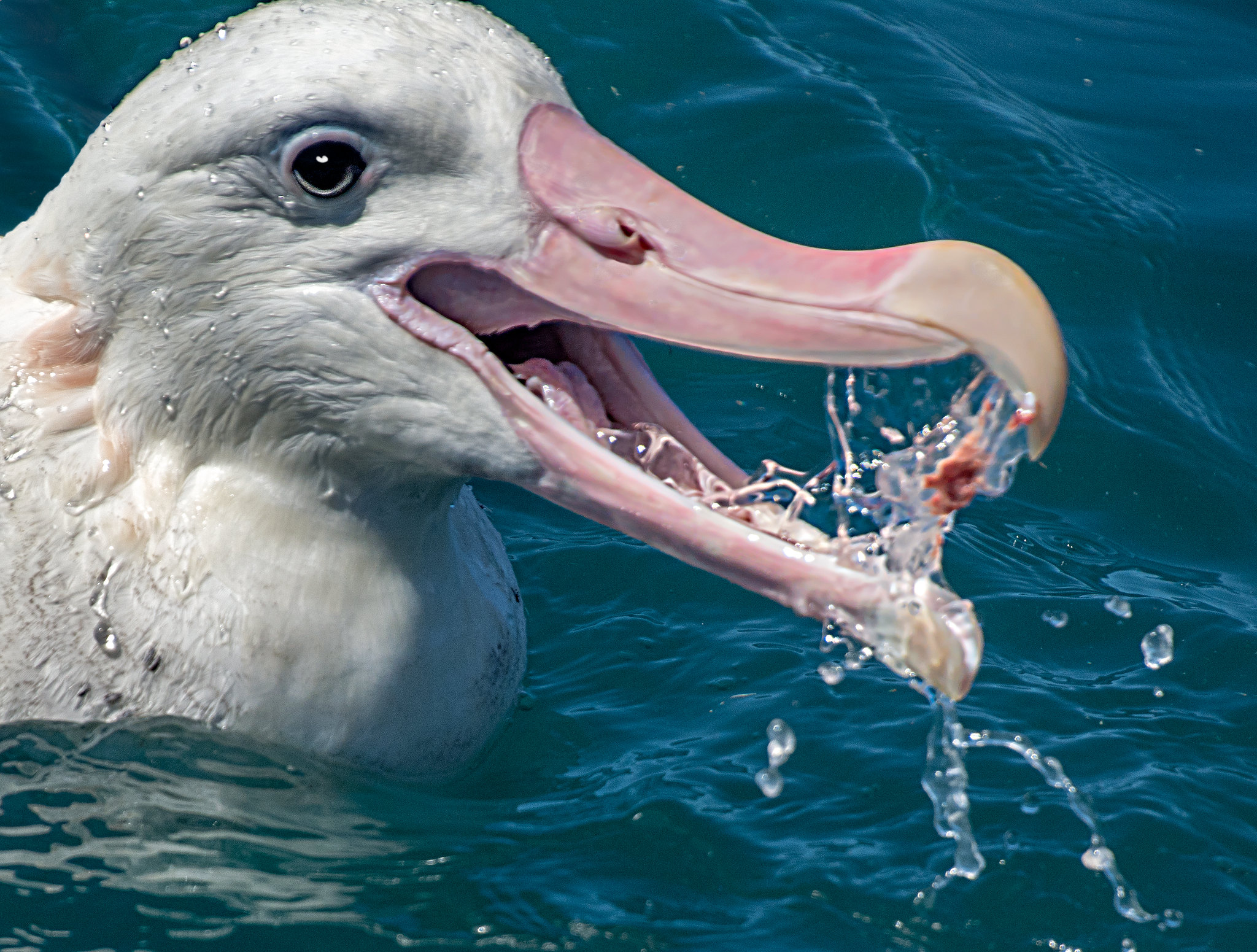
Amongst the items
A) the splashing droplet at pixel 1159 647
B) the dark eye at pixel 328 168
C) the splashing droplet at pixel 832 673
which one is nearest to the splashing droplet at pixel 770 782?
the splashing droplet at pixel 832 673

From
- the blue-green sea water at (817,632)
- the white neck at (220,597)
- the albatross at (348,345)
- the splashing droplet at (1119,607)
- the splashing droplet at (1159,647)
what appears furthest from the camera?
the splashing droplet at (1159,647)

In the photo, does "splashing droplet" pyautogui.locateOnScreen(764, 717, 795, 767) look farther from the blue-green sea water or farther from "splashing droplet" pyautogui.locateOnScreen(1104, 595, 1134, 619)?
"splashing droplet" pyautogui.locateOnScreen(1104, 595, 1134, 619)

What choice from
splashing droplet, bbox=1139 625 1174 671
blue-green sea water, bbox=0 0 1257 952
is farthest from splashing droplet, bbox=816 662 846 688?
splashing droplet, bbox=1139 625 1174 671

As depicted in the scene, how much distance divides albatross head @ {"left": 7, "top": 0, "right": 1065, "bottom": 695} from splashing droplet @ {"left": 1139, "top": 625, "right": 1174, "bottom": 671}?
2.01 metres

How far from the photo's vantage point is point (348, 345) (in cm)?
290

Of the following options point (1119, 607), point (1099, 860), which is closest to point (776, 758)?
point (1099, 860)

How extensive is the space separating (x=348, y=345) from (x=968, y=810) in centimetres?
185

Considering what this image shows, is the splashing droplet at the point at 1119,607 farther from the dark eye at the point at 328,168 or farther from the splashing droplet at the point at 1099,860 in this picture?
the dark eye at the point at 328,168

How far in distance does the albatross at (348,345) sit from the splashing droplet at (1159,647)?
6.59 ft

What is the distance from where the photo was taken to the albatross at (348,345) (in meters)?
2.76

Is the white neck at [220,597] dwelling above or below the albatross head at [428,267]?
below

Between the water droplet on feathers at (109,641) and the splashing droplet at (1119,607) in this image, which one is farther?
the splashing droplet at (1119,607)

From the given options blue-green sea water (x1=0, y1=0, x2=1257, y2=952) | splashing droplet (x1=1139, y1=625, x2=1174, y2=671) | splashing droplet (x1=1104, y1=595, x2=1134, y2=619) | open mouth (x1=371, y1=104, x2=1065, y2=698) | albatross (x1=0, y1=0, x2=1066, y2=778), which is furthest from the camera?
splashing droplet (x1=1139, y1=625, x2=1174, y2=671)

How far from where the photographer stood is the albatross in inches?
109
